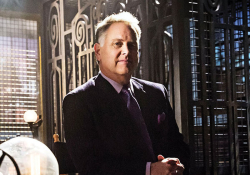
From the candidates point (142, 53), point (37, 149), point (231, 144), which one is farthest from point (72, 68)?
point (37, 149)

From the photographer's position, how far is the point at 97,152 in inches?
65.2

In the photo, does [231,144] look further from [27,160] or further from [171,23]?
[27,160]

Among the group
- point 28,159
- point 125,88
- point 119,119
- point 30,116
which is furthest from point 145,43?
point 30,116

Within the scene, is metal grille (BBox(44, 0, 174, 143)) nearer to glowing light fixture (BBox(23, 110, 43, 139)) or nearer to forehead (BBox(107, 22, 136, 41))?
forehead (BBox(107, 22, 136, 41))

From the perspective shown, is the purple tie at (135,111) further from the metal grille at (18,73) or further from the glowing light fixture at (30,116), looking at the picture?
the metal grille at (18,73)

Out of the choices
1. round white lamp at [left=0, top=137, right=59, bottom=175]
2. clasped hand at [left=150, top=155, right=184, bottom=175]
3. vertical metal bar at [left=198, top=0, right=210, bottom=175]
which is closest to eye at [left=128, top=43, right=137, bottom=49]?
clasped hand at [left=150, top=155, right=184, bottom=175]

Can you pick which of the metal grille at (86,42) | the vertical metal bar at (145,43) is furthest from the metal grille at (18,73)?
the vertical metal bar at (145,43)

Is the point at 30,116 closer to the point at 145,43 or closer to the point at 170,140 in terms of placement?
the point at 145,43

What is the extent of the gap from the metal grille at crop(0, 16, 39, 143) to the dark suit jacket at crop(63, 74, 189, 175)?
10.9 feet

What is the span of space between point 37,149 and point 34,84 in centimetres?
435

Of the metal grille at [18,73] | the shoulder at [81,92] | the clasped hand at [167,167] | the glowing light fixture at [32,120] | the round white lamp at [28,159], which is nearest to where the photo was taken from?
the round white lamp at [28,159]

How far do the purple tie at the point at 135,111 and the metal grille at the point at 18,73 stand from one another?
3.34 meters

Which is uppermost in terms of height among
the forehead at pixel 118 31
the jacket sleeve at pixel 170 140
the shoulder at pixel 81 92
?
the forehead at pixel 118 31

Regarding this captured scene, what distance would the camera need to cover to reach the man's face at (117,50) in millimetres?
1771
